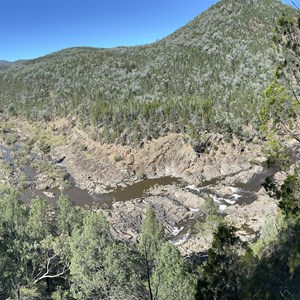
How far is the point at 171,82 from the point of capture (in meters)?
115

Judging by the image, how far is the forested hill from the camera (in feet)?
258

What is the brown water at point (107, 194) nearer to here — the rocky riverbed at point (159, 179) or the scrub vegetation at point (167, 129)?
the rocky riverbed at point (159, 179)

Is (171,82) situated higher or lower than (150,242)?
higher

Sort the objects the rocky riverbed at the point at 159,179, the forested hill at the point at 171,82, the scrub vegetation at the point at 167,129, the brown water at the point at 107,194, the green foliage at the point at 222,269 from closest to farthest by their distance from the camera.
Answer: the scrub vegetation at the point at 167,129, the green foliage at the point at 222,269, the rocky riverbed at the point at 159,179, the brown water at the point at 107,194, the forested hill at the point at 171,82

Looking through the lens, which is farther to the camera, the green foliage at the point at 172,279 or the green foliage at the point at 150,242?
the green foliage at the point at 150,242

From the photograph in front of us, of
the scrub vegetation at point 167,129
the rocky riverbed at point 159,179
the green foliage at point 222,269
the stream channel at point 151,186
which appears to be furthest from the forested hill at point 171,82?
the green foliage at point 222,269

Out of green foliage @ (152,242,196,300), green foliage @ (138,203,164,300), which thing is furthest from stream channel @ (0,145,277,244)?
green foliage @ (152,242,196,300)

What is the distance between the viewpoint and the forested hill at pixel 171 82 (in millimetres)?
78750

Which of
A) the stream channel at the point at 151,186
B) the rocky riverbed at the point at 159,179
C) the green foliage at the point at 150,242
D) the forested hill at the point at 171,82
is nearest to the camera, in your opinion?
the green foliage at the point at 150,242

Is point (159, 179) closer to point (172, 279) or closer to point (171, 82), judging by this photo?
point (172, 279)

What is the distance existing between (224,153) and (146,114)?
2244 centimetres

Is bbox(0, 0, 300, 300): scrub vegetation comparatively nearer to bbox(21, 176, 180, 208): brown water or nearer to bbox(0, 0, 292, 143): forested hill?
bbox(0, 0, 292, 143): forested hill

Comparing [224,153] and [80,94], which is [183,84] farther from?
[224,153]

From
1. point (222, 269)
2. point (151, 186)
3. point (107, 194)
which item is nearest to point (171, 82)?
point (151, 186)
